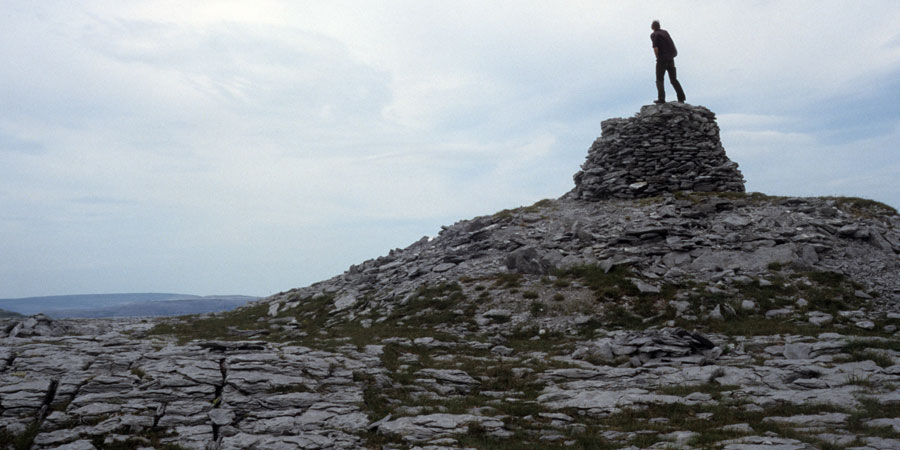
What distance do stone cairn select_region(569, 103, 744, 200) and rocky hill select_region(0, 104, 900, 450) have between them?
0.19 m

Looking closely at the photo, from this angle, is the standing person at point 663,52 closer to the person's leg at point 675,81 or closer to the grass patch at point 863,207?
the person's leg at point 675,81

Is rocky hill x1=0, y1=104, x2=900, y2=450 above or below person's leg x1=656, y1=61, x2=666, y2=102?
below

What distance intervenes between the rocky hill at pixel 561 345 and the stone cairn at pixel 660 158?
7.5 inches

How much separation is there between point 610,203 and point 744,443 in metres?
27.8

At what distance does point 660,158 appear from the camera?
38.3m

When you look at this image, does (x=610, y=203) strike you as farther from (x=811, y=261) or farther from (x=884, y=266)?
(x=884, y=266)

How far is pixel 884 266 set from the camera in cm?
2500

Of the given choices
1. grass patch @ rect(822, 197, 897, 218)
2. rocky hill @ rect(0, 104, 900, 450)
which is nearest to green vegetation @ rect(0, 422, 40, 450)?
rocky hill @ rect(0, 104, 900, 450)

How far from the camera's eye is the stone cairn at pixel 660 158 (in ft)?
122

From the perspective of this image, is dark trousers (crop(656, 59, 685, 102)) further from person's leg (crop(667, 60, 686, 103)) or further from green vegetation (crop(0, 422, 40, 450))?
green vegetation (crop(0, 422, 40, 450))

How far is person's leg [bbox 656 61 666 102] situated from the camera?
39.1 metres

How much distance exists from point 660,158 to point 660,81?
6558mm

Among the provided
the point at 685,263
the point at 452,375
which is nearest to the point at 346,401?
the point at 452,375

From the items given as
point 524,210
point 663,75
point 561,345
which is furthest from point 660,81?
point 561,345
